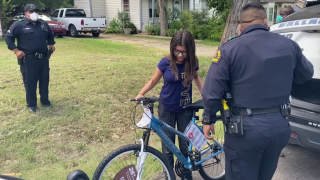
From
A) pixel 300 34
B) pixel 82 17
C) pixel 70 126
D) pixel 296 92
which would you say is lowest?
pixel 70 126

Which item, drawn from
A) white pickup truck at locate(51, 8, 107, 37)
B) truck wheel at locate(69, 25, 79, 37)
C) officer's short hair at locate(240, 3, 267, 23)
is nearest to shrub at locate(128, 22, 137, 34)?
white pickup truck at locate(51, 8, 107, 37)

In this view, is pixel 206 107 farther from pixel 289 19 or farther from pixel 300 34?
pixel 289 19

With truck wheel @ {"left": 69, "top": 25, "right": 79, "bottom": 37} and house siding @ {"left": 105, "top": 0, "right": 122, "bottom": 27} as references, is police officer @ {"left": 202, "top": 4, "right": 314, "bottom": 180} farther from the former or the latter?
house siding @ {"left": 105, "top": 0, "right": 122, "bottom": 27}

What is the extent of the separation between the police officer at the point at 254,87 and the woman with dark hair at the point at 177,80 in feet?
2.37

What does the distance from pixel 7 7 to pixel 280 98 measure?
20.1m

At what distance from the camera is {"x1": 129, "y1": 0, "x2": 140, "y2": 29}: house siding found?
2498 cm

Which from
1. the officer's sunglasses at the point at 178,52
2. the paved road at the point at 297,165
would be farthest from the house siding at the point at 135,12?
the officer's sunglasses at the point at 178,52

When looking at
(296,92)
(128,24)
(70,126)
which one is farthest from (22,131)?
(128,24)

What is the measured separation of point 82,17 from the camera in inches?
775

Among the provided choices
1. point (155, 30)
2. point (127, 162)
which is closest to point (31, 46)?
point (127, 162)

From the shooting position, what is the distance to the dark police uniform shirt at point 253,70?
7.48ft

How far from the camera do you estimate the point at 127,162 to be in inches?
114

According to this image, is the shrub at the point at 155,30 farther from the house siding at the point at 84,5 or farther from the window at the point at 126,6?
the house siding at the point at 84,5

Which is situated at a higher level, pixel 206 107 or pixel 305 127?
pixel 206 107
